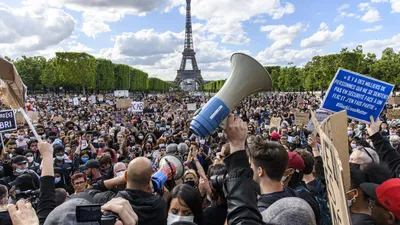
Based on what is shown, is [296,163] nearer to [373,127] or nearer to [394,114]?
[373,127]

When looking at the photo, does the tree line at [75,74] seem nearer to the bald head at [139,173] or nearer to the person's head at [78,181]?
the person's head at [78,181]

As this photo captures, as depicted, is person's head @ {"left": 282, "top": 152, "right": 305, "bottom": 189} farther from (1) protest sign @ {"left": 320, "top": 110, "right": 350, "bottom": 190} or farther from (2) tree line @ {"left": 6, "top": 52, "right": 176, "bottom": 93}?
(2) tree line @ {"left": 6, "top": 52, "right": 176, "bottom": 93}

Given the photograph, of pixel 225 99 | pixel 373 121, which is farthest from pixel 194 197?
pixel 373 121

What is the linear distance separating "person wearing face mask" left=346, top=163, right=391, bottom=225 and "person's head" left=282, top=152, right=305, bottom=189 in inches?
18.3

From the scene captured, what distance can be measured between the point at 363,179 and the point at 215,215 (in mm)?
1314

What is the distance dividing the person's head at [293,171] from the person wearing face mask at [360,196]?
1.52 ft

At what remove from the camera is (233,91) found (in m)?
2.22

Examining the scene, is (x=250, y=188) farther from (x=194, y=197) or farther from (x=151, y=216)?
(x=151, y=216)

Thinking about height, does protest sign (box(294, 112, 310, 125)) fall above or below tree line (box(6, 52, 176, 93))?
below

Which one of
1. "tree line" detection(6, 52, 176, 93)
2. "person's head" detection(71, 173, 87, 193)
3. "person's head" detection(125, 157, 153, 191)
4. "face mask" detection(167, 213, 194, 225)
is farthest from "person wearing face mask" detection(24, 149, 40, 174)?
"tree line" detection(6, 52, 176, 93)

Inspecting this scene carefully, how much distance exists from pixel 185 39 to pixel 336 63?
2729 inches

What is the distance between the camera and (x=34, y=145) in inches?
320

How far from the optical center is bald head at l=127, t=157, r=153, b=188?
256 cm

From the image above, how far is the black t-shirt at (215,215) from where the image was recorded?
2.65 meters
